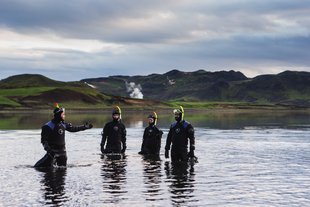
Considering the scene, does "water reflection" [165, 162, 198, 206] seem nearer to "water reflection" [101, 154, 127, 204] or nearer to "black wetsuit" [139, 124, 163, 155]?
"water reflection" [101, 154, 127, 204]

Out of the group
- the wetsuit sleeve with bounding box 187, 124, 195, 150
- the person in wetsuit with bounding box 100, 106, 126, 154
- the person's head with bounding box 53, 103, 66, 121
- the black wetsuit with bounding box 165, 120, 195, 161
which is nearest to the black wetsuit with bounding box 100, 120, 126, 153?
the person in wetsuit with bounding box 100, 106, 126, 154

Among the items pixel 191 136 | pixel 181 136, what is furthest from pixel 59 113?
pixel 191 136

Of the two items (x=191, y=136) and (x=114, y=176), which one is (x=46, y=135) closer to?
(x=114, y=176)

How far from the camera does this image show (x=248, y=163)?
1184 inches

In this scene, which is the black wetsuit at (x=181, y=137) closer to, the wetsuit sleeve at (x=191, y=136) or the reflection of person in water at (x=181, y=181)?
the wetsuit sleeve at (x=191, y=136)

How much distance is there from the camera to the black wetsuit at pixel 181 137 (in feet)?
87.8

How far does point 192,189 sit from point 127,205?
396 centimetres

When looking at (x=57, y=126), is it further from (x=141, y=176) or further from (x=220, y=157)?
(x=220, y=157)

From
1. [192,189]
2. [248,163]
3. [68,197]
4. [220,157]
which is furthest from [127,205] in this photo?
[220,157]

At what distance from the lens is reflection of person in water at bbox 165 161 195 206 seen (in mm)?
18625

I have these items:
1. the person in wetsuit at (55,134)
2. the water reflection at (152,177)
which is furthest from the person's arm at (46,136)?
the water reflection at (152,177)

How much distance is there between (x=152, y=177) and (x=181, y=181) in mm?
1699

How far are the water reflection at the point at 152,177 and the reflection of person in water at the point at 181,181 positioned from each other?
48cm

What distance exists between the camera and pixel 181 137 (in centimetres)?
2694
